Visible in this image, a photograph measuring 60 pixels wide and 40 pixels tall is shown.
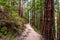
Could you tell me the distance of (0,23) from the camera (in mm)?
9016

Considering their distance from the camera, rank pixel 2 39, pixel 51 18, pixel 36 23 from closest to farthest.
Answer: pixel 51 18 → pixel 2 39 → pixel 36 23

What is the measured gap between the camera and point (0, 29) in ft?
28.8

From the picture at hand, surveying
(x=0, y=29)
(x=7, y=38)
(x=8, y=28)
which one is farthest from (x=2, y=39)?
(x=8, y=28)

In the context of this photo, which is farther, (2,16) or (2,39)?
(2,16)

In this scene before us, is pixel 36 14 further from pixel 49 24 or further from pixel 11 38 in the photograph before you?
pixel 49 24

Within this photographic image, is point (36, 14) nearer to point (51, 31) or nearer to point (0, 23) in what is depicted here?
point (0, 23)

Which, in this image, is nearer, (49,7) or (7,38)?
(49,7)

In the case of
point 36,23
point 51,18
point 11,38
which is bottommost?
point 36,23

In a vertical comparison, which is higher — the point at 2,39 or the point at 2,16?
the point at 2,16

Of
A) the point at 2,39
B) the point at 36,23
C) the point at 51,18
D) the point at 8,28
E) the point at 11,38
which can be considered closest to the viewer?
the point at 51,18

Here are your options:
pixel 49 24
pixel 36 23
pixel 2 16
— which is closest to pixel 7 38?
pixel 2 16

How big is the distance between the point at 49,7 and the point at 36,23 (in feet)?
72.3

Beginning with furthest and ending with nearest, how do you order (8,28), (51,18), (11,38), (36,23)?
1. (36,23)
2. (8,28)
3. (11,38)
4. (51,18)

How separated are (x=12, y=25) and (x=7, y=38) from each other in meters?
1.77
